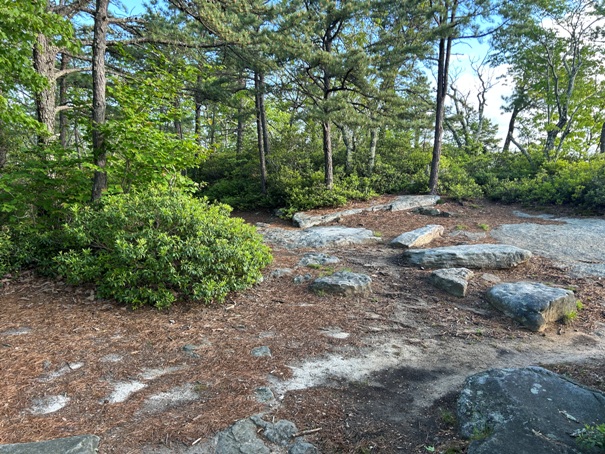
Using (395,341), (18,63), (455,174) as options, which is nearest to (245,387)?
(395,341)

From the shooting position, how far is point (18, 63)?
499cm

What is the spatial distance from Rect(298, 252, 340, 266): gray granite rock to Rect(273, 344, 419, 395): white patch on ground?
2.70 m

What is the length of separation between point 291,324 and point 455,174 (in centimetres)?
1162

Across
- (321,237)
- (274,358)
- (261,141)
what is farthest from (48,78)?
(261,141)

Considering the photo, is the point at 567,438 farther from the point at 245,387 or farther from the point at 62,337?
the point at 62,337

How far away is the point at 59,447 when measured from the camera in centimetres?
201

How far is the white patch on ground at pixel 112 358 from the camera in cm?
312

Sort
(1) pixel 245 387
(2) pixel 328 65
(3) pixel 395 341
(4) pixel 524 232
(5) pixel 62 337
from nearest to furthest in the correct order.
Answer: (1) pixel 245 387 → (5) pixel 62 337 → (3) pixel 395 341 → (4) pixel 524 232 → (2) pixel 328 65

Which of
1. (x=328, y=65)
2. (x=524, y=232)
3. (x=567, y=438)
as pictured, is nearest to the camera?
(x=567, y=438)

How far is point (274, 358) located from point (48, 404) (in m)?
1.79

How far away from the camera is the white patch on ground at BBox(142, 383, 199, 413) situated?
2.52 m

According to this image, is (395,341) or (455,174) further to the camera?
(455,174)

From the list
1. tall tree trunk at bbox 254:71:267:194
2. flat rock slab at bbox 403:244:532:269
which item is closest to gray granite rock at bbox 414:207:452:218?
flat rock slab at bbox 403:244:532:269

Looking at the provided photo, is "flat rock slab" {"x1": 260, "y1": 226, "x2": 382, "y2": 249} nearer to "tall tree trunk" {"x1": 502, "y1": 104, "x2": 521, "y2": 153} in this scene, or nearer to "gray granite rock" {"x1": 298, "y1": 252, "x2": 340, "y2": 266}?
"gray granite rock" {"x1": 298, "y1": 252, "x2": 340, "y2": 266}
